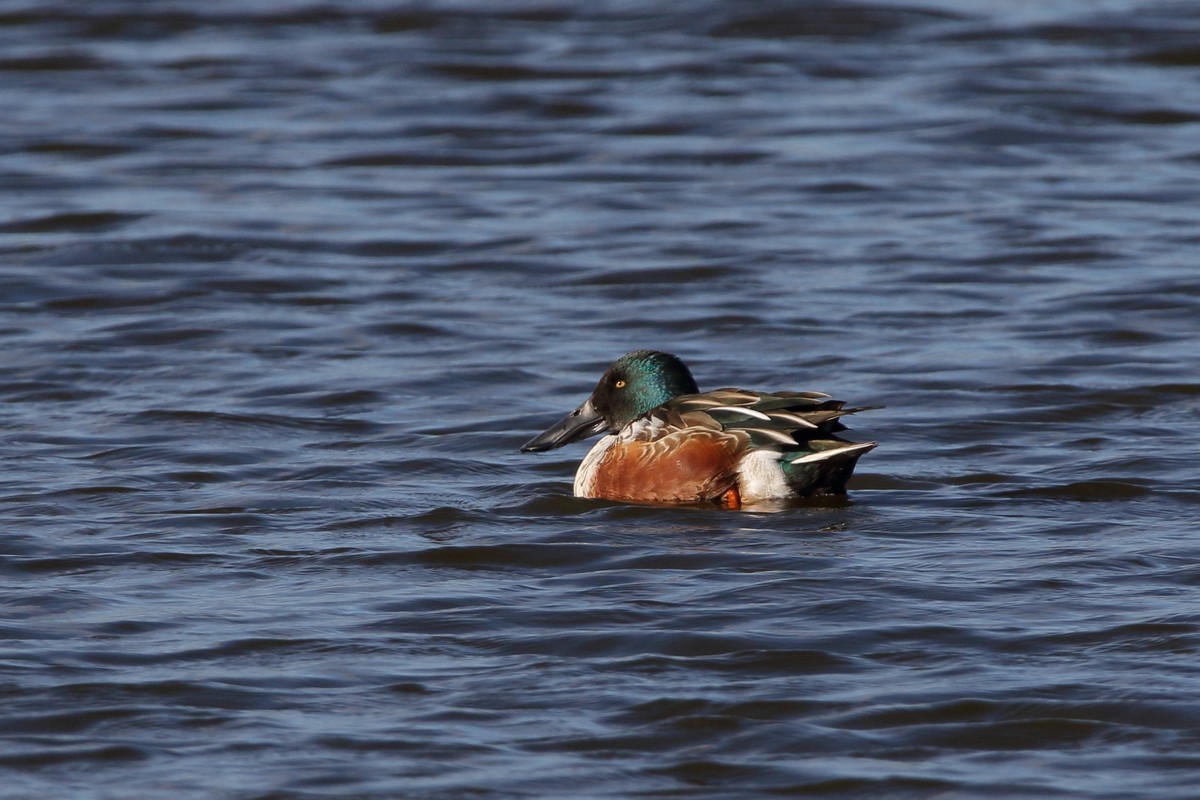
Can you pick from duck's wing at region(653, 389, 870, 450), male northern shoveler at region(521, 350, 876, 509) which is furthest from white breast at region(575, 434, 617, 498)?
duck's wing at region(653, 389, 870, 450)

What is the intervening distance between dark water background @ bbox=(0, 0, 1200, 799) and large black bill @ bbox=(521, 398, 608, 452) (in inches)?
7.1

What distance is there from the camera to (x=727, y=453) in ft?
25.3

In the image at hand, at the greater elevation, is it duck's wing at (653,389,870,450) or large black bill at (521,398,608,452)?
duck's wing at (653,389,870,450)

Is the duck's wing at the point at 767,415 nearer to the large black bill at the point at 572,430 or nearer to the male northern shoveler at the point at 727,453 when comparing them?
the male northern shoveler at the point at 727,453

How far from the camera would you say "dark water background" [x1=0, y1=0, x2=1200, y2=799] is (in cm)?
545

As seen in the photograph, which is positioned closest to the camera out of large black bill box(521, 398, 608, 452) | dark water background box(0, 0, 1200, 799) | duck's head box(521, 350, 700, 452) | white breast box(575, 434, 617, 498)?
dark water background box(0, 0, 1200, 799)

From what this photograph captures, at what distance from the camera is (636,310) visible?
37.8ft

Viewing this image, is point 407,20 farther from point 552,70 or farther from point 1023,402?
point 1023,402

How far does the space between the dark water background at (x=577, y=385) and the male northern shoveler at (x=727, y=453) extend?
0.43ft

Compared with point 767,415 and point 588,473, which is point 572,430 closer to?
point 588,473

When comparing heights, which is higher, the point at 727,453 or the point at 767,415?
the point at 767,415

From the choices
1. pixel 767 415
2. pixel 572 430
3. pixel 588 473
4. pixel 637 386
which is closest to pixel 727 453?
pixel 767 415

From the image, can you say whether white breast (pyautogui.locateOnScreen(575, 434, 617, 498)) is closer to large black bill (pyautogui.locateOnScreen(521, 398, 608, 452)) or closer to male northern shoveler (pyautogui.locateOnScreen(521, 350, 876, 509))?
male northern shoveler (pyautogui.locateOnScreen(521, 350, 876, 509))

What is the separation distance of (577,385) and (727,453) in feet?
7.61
